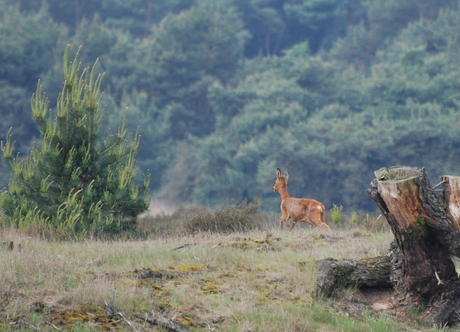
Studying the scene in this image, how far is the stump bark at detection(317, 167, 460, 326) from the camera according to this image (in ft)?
24.0

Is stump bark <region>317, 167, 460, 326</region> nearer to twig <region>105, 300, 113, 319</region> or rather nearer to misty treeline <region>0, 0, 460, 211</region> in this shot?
twig <region>105, 300, 113, 319</region>

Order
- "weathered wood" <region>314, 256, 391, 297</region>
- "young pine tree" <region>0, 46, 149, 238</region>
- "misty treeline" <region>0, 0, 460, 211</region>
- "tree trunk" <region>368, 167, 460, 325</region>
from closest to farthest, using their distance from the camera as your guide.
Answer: "tree trunk" <region>368, 167, 460, 325</region>
"weathered wood" <region>314, 256, 391, 297</region>
"young pine tree" <region>0, 46, 149, 238</region>
"misty treeline" <region>0, 0, 460, 211</region>

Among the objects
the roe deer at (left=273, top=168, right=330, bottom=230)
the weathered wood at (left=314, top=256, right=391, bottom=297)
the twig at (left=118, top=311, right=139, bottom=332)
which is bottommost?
the roe deer at (left=273, top=168, right=330, bottom=230)

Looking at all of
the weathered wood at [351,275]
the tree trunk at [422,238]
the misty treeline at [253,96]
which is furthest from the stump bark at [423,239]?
the misty treeline at [253,96]

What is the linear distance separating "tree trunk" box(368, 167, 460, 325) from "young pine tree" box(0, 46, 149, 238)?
7181mm

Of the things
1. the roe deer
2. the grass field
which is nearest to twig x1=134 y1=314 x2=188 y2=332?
the grass field

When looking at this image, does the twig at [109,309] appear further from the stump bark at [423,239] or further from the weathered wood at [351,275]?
the stump bark at [423,239]

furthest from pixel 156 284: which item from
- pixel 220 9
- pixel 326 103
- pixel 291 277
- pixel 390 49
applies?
pixel 220 9

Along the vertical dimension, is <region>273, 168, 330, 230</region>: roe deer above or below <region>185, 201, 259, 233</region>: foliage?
above

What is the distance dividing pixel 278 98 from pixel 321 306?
3950 centimetres

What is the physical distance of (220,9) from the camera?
56844 millimetres

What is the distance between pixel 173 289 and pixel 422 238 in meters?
2.76

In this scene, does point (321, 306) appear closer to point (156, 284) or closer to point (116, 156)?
point (156, 284)

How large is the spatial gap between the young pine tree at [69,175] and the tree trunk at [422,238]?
7181mm
